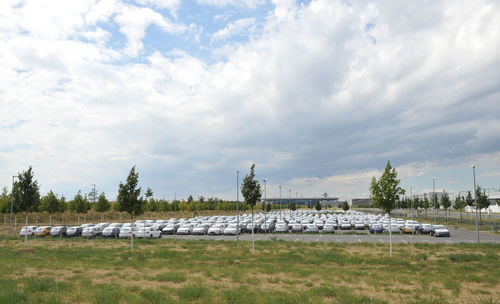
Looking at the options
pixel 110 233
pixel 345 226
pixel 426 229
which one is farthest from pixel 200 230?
pixel 426 229

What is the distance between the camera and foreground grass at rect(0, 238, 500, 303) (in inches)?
504

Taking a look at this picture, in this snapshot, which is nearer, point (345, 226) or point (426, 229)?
point (426, 229)

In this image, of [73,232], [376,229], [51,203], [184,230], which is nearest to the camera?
[73,232]

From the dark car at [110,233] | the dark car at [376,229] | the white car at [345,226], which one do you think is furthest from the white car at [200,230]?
the dark car at [376,229]

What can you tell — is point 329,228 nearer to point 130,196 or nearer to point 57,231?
point 130,196

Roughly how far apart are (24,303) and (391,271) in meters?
17.1

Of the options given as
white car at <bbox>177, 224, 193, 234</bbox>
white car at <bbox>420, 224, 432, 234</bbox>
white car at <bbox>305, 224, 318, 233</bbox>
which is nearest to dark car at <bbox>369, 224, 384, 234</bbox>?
white car at <bbox>420, 224, 432, 234</bbox>

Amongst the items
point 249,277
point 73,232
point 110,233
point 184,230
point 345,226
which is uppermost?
point 249,277

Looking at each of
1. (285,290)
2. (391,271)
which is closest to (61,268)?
(285,290)

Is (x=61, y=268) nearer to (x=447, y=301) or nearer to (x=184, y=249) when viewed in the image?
(x=184, y=249)

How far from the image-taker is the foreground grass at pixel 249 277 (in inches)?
504

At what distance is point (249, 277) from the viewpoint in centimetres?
1706

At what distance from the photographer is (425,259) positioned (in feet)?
75.3

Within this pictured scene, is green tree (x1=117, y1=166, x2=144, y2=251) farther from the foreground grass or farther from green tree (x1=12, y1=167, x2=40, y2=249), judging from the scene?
green tree (x1=12, y1=167, x2=40, y2=249)
